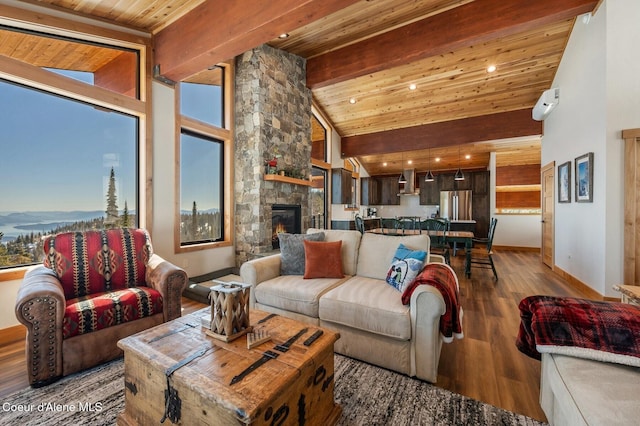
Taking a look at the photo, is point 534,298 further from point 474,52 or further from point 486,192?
point 486,192

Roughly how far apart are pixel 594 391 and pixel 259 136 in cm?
411

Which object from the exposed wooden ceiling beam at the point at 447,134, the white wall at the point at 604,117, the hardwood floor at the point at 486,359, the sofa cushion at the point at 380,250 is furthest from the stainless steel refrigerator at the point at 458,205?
the sofa cushion at the point at 380,250

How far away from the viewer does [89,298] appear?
2082 millimetres

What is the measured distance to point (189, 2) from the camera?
2.85 m

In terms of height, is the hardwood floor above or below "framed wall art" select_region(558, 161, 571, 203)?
below

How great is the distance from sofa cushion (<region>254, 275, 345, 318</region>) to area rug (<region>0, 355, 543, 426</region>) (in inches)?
21.6

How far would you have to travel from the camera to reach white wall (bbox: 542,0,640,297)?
10.3 ft

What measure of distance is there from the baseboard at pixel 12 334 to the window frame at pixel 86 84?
1.41 feet

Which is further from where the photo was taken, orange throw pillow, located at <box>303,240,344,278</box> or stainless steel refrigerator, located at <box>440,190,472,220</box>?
stainless steel refrigerator, located at <box>440,190,472,220</box>

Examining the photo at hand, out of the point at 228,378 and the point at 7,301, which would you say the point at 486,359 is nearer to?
the point at 228,378

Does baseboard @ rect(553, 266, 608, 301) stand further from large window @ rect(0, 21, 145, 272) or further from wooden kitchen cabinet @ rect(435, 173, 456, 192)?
large window @ rect(0, 21, 145, 272)

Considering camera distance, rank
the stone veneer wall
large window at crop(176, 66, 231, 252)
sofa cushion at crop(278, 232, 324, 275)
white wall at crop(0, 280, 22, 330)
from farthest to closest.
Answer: the stone veneer wall < large window at crop(176, 66, 231, 252) < sofa cushion at crop(278, 232, 324, 275) < white wall at crop(0, 280, 22, 330)

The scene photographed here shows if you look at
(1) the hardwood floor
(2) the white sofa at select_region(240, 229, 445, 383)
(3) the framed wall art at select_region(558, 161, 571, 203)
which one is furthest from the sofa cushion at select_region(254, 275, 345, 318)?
(3) the framed wall art at select_region(558, 161, 571, 203)

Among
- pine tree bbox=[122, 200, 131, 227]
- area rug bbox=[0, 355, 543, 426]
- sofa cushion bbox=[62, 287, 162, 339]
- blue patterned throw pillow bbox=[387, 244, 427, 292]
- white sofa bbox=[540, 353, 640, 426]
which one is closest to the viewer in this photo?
white sofa bbox=[540, 353, 640, 426]
